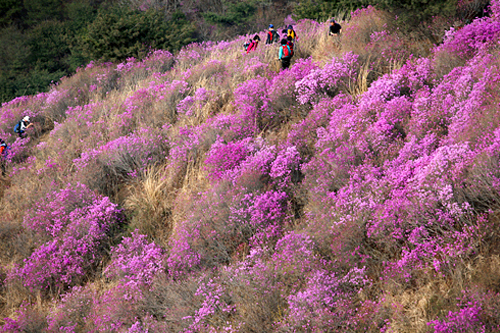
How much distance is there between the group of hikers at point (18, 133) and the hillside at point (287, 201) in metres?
0.80

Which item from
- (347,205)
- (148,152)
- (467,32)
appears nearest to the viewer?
(347,205)

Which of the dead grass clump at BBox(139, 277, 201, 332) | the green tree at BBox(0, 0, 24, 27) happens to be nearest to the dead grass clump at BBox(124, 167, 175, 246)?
the dead grass clump at BBox(139, 277, 201, 332)

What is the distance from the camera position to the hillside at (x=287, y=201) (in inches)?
165

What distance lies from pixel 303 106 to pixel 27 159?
6.61 m

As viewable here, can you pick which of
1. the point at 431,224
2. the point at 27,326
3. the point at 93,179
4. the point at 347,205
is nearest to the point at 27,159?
the point at 93,179

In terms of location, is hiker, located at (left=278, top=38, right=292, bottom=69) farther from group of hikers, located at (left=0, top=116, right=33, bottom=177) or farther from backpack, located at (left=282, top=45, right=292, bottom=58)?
group of hikers, located at (left=0, top=116, right=33, bottom=177)

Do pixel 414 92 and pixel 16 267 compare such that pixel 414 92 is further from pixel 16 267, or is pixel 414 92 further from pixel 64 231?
pixel 16 267

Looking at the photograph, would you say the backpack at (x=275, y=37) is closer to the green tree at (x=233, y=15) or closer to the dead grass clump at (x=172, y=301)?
the dead grass clump at (x=172, y=301)

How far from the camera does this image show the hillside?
4.20 metres

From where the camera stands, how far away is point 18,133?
11281mm

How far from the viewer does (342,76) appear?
7230 millimetres

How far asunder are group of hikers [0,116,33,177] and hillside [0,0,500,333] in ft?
2.62

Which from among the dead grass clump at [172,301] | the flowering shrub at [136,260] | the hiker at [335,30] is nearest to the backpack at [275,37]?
the hiker at [335,30]

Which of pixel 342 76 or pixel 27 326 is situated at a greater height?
pixel 342 76
